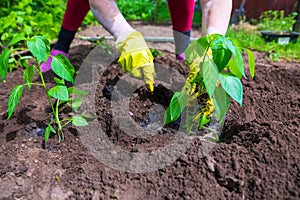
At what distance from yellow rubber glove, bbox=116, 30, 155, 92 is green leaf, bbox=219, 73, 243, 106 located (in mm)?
453

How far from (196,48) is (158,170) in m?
0.48

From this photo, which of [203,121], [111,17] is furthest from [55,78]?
[203,121]

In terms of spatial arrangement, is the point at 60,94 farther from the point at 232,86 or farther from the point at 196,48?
the point at 232,86

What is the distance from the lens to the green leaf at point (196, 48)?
1.12 metres

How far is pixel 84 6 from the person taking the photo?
224 cm

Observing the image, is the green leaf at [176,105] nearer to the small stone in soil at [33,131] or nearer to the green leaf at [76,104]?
the green leaf at [76,104]

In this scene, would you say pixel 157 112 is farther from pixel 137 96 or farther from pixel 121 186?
pixel 121 186

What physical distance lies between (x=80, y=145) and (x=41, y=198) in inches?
11.7

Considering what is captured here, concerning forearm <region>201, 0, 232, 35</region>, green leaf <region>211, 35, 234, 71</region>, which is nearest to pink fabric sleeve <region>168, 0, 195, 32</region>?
forearm <region>201, 0, 232, 35</region>

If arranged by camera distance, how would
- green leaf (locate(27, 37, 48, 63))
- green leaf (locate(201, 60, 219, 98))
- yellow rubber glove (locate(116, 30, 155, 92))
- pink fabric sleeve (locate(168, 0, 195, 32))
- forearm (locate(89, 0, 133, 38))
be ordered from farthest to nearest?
pink fabric sleeve (locate(168, 0, 195, 32))
forearm (locate(89, 0, 133, 38))
yellow rubber glove (locate(116, 30, 155, 92))
green leaf (locate(27, 37, 48, 63))
green leaf (locate(201, 60, 219, 98))

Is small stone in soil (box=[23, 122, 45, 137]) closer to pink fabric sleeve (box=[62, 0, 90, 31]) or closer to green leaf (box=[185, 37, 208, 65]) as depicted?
green leaf (box=[185, 37, 208, 65])

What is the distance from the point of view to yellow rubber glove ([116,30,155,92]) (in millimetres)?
1407

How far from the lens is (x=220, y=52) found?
1057mm

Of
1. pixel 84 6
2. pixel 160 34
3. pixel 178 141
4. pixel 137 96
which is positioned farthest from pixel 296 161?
pixel 160 34
